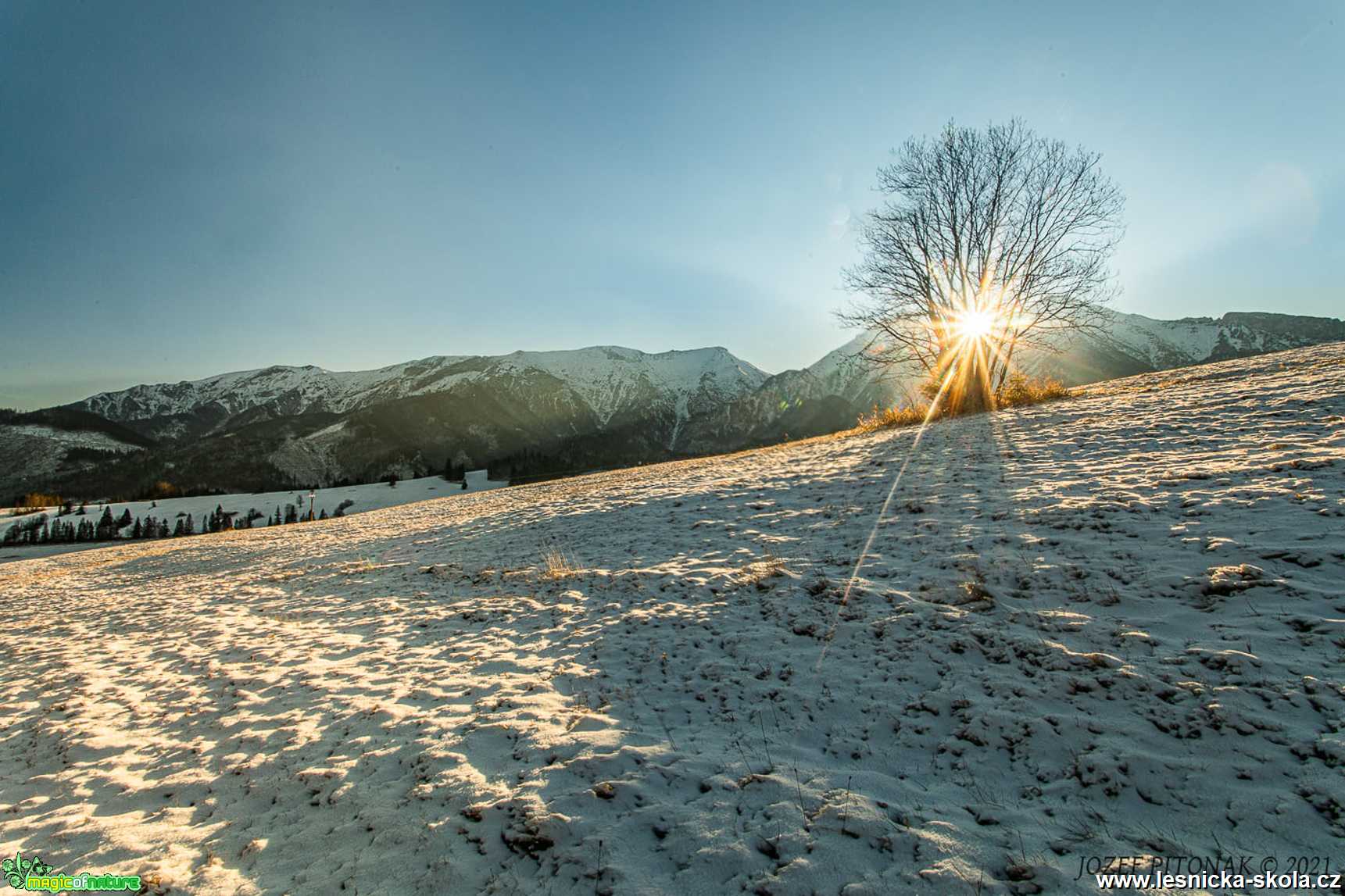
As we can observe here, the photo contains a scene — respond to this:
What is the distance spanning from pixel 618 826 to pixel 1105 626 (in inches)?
213

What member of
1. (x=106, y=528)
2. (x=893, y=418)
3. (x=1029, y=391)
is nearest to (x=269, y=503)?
(x=106, y=528)

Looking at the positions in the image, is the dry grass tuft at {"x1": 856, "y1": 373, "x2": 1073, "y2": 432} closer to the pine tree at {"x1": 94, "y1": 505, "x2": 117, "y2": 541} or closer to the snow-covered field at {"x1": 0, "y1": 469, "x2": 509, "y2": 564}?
the snow-covered field at {"x1": 0, "y1": 469, "x2": 509, "y2": 564}

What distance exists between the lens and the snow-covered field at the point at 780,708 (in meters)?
3.55

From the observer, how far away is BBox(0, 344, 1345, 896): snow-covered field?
355 cm

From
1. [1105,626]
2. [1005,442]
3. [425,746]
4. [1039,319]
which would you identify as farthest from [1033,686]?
[1039,319]

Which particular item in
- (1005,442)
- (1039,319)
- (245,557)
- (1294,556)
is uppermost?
(1039,319)

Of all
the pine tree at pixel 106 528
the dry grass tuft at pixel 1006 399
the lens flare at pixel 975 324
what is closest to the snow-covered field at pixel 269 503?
the pine tree at pixel 106 528

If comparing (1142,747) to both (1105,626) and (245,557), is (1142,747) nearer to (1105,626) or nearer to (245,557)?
(1105,626)

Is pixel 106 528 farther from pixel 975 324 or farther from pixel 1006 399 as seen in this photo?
pixel 1006 399

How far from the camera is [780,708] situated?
525 centimetres

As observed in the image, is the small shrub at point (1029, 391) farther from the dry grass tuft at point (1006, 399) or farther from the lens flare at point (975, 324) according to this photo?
the lens flare at point (975, 324)

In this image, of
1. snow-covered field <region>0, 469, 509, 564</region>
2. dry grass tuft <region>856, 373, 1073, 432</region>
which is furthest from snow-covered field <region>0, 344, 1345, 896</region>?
snow-covered field <region>0, 469, 509, 564</region>

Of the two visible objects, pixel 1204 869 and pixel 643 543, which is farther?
pixel 643 543

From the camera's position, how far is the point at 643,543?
38.3 feet
